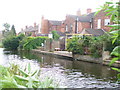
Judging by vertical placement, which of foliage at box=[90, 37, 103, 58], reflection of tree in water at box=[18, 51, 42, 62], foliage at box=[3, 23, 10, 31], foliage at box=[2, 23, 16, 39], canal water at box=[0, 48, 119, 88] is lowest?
canal water at box=[0, 48, 119, 88]

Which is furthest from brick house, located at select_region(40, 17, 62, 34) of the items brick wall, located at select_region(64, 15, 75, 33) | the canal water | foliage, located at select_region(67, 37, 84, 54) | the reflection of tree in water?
the canal water

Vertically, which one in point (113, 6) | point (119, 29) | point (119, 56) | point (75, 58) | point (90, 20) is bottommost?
point (75, 58)

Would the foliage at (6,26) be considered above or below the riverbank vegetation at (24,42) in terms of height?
above

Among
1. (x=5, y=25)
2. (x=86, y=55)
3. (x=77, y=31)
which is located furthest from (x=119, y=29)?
(x=5, y=25)

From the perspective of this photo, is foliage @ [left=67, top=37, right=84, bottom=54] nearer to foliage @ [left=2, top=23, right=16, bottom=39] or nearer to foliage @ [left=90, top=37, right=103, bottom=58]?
foliage @ [left=90, top=37, right=103, bottom=58]

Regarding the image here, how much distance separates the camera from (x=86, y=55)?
18281mm

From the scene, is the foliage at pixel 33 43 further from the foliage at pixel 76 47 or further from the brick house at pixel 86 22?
the foliage at pixel 76 47

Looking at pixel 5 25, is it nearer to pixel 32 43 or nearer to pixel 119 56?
pixel 32 43

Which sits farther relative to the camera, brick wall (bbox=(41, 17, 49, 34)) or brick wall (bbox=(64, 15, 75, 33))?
brick wall (bbox=(41, 17, 49, 34))

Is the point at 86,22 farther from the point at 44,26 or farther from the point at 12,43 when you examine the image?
the point at 12,43

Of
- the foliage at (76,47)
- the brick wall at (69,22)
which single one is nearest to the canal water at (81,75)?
the foliage at (76,47)

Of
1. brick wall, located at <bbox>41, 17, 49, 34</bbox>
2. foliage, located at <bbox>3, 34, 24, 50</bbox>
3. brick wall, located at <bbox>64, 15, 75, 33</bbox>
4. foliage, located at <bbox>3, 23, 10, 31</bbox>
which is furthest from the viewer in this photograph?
foliage, located at <bbox>3, 23, 10, 31</bbox>

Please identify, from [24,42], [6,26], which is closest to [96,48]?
[24,42]

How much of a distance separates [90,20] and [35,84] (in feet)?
113
